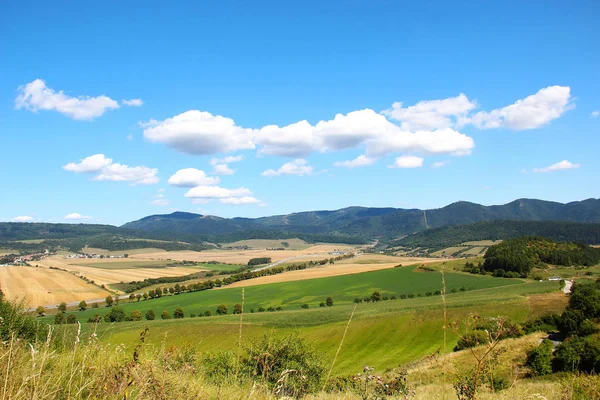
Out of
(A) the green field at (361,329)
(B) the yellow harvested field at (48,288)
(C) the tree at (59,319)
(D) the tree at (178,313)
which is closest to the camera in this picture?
(C) the tree at (59,319)

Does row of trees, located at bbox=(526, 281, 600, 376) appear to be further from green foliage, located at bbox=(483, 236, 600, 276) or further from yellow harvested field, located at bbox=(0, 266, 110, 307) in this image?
yellow harvested field, located at bbox=(0, 266, 110, 307)

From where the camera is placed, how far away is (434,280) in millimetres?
99562

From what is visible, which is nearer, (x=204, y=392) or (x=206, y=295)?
(x=204, y=392)

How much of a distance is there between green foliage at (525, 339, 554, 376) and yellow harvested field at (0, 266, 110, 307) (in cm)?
8867

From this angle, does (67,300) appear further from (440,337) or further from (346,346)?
(440,337)

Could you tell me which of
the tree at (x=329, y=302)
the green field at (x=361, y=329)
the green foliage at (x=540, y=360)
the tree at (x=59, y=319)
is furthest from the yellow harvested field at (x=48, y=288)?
the green foliage at (x=540, y=360)

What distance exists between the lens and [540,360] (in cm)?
2717

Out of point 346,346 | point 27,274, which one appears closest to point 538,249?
point 346,346

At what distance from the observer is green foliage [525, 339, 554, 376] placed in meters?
26.0

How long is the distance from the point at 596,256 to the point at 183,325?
127187mm

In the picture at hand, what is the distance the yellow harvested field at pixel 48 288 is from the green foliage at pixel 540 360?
88669 mm

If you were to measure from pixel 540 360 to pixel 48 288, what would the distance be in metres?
111

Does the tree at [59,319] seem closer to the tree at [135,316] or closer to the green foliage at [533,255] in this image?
the tree at [135,316]

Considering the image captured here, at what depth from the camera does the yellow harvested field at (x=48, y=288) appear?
86.0 m
